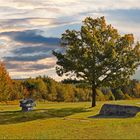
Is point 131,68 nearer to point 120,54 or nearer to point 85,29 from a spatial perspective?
point 120,54

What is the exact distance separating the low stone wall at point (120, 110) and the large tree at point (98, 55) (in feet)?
50.5

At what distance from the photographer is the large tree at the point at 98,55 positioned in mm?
76812

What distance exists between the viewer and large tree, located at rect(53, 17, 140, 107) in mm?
76812

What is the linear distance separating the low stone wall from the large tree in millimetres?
15404

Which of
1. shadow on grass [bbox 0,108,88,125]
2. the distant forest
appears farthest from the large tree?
the distant forest

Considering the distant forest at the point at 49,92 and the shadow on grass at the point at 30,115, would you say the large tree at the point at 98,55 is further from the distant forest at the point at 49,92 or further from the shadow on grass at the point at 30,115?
the distant forest at the point at 49,92

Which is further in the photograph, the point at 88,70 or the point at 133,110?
the point at 88,70

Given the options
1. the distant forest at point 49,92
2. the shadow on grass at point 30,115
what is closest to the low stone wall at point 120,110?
the shadow on grass at point 30,115

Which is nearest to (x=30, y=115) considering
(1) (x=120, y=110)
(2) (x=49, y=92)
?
(1) (x=120, y=110)

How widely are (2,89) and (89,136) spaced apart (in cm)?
5939

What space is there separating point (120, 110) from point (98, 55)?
19170mm

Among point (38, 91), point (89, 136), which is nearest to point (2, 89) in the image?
point (89, 136)

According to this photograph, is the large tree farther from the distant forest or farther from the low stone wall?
the distant forest

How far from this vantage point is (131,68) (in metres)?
78.9
